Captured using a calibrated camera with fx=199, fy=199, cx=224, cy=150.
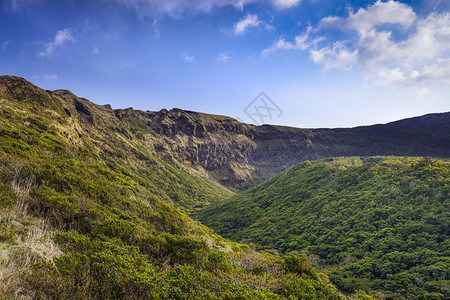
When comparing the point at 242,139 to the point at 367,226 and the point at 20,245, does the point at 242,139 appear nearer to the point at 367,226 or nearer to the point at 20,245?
the point at 367,226

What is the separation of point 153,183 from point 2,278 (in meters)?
92.9

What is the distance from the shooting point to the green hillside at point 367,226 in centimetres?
2594

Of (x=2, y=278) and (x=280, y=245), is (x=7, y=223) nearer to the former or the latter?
(x=2, y=278)

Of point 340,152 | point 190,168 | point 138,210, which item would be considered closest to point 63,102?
point 190,168

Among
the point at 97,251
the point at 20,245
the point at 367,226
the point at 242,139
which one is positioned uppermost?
the point at 242,139

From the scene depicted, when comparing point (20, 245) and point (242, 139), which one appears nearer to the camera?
point (20, 245)

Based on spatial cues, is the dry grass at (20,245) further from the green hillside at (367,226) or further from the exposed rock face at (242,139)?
the exposed rock face at (242,139)

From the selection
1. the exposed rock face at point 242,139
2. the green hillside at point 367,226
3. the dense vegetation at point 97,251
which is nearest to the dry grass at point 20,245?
the dense vegetation at point 97,251

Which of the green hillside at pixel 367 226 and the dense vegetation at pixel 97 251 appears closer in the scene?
the dense vegetation at pixel 97 251

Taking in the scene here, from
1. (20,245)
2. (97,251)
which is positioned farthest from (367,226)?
(20,245)

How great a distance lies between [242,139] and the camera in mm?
181375

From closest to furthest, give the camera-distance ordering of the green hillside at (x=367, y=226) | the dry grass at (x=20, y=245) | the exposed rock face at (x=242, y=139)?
the dry grass at (x=20, y=245)
the green hillside at (x=367, y=226)
the exposed rock face at (x=242, y=139)

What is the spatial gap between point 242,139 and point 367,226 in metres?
146

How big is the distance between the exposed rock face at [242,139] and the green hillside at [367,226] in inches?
3171
